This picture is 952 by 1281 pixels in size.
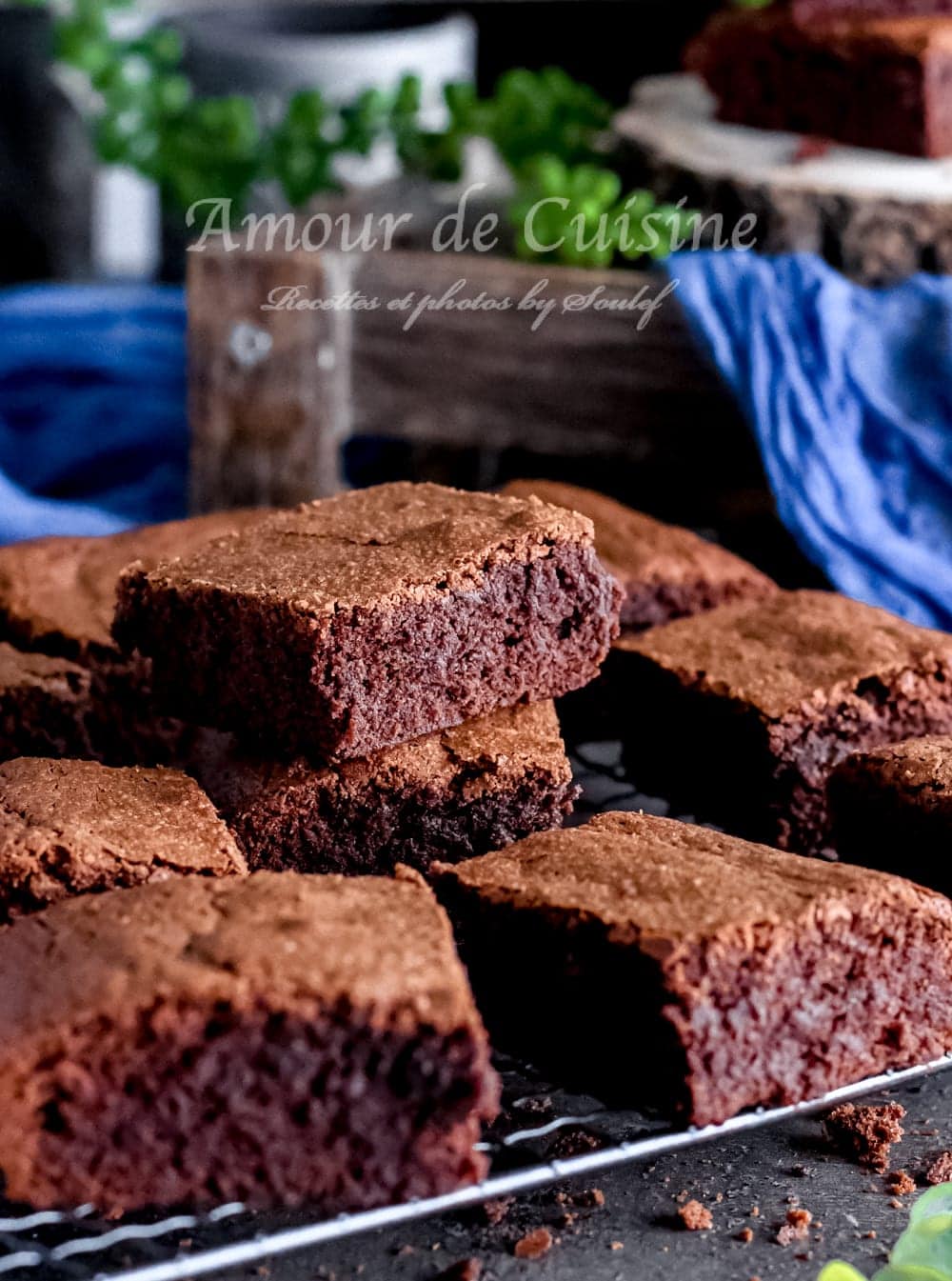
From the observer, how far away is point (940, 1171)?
2.23 m

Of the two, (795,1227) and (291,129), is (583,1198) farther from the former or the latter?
(291,129)

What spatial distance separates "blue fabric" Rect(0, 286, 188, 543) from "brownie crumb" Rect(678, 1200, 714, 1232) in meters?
2.73

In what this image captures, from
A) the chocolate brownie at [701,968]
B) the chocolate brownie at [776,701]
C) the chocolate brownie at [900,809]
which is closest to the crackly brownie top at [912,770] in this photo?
the chocolate brownie at [900,809]

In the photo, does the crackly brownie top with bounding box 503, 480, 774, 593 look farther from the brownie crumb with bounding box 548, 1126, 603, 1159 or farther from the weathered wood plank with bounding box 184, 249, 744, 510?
the brownie crumb with bounding box 548, 1126, 603, 1159

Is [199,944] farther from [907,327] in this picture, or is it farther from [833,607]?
[907,327]

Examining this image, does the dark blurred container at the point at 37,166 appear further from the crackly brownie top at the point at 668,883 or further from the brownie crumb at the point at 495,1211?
the brownie crumb at the point at 495,1211

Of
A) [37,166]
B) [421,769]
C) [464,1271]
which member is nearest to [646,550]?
[421,769]

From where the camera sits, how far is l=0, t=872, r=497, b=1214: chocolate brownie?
190 cm

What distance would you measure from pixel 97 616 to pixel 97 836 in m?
0.91

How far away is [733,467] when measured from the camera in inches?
160

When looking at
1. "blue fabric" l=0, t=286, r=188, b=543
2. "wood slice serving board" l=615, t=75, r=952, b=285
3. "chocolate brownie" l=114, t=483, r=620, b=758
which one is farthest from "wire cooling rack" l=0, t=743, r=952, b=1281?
"blue fabric" l=0, t=286, r=188, b=543

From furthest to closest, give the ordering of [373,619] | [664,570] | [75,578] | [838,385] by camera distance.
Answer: [838,385] → [664,570] → [75,578] → [373,619]

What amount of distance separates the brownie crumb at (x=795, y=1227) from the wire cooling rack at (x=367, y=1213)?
13 centimetres

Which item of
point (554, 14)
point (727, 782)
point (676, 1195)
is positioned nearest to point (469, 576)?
point (727, 782)
